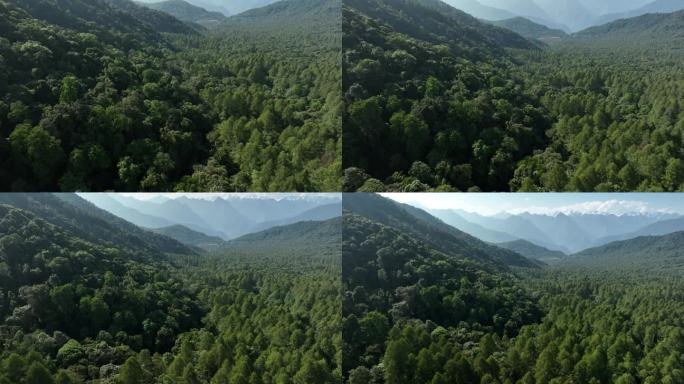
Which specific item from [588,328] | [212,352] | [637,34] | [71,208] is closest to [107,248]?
[71,208]

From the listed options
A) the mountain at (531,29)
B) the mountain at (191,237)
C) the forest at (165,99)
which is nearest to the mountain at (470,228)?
the forest at (165,99)

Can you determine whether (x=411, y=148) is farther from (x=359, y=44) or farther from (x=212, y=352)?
(x=212, y=352)

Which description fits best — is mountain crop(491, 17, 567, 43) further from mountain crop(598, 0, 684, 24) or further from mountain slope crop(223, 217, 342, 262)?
mountain slope crop(223, 217, 342, 262)

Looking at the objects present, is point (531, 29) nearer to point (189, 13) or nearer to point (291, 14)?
point (291, 14)

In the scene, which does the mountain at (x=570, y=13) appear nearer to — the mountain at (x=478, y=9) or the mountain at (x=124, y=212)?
the mountain at (x=478, y=9)

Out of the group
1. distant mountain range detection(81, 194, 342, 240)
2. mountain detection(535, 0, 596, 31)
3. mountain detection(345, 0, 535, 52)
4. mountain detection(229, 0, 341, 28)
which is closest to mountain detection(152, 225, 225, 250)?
distant mountain range detection(81, 194, 342, 240)
